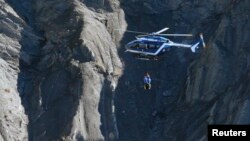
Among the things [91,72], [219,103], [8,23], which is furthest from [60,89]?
[219,103]

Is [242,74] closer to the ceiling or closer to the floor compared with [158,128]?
closer to the ceiling

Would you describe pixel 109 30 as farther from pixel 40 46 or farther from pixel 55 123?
pixel 55 123

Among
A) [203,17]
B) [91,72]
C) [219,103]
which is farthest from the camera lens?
[203,17]

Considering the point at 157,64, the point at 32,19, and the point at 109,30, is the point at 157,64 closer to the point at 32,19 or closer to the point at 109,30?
the point at 109,30

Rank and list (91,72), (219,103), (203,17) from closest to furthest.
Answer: (219,103) < (91,72) < (203,17)

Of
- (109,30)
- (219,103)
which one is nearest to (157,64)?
(109,30)

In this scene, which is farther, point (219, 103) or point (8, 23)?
point (8, 23)
